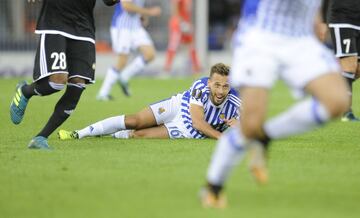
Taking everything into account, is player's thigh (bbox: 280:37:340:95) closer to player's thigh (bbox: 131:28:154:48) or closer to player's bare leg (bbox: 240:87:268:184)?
player's bare leg (bbox: 240:87:268:184)

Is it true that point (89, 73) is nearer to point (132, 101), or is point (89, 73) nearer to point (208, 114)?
point (208, 114)

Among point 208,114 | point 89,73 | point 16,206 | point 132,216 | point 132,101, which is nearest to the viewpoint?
point 132,216

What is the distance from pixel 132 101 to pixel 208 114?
7362 millimetres

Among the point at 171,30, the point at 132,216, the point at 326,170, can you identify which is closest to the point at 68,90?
the point at 326,170

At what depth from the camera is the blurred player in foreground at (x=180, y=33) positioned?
26750 millimetres

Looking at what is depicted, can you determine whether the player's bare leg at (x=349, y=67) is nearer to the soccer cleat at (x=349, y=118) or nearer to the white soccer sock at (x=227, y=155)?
the soccer cleat at (x=349, y=118)

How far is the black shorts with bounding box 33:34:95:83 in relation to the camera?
33.7 feet

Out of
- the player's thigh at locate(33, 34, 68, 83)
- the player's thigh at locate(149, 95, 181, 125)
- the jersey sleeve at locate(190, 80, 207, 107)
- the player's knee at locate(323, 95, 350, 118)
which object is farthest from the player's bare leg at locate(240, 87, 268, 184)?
the player's thigh at locate(149, 95, 181, 125)

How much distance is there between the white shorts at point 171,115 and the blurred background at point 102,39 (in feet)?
52.8

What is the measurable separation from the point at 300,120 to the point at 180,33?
66.4ft

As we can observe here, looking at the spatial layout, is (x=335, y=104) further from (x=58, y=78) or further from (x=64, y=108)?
(x=64, y=108)

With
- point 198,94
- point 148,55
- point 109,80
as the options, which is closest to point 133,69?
point 148,55

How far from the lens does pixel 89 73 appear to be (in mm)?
10602

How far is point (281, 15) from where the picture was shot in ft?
23.7
